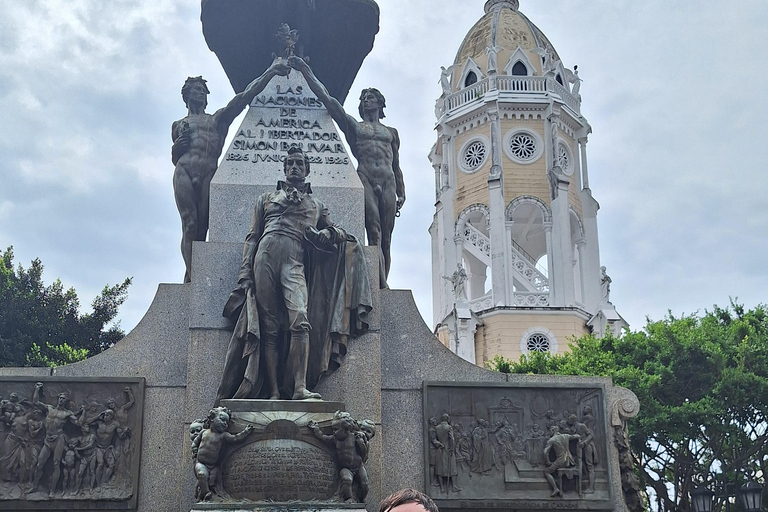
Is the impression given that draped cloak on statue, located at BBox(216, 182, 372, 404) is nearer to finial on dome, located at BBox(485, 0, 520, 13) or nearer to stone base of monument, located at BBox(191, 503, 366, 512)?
stone base of monument, located at BBox(191, 503, 366, 512)

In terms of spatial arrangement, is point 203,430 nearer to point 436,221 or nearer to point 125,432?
point 125,432

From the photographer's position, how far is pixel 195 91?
13.0 m

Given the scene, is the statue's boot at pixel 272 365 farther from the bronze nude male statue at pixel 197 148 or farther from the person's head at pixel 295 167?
the bronze nude male statue at pixel 197 148

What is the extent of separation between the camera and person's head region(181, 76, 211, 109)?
1297 centimetres

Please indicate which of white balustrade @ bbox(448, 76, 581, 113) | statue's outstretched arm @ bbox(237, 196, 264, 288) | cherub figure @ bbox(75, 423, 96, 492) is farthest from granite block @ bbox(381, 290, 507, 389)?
white balustrade @ bbox(448, 76, 581, 113)

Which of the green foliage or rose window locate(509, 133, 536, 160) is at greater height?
rose window locate(509, 133, 536, 160)

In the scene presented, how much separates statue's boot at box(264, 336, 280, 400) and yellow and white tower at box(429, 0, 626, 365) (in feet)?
156

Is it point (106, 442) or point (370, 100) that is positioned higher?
point (370, 100)

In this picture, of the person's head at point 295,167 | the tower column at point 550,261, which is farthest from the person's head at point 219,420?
the tower column at point 550,261

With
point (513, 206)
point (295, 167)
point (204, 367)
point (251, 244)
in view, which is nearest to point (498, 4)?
point (513, 206)

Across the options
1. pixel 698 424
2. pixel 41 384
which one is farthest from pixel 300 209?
pixel 698 424

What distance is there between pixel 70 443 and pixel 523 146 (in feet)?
182

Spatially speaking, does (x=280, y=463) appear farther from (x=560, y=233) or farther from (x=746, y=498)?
(x=560, y=233)

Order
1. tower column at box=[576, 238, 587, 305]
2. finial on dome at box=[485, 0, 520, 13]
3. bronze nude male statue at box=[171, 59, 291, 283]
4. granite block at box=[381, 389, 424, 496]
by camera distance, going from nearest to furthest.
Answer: granite block at box=[381, 389, 424, 496]
bronze nude male statue at box=[171, 59, 291, 283]
tower column at box=[576, 238, 587, 305]
finial on dome at box=[485, 0, 520, 13]
